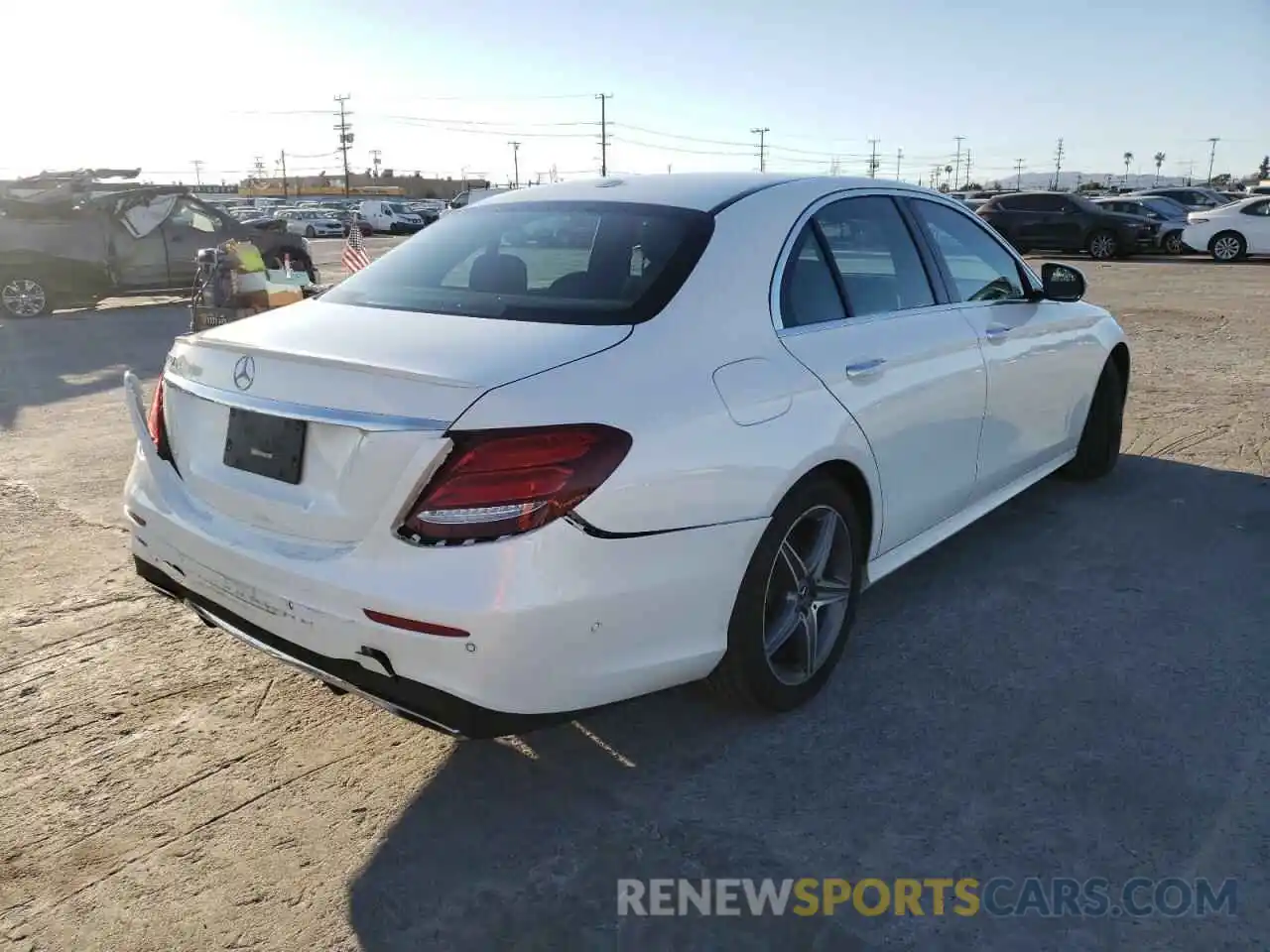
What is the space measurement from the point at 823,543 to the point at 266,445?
1697mm

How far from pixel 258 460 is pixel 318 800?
945 mm

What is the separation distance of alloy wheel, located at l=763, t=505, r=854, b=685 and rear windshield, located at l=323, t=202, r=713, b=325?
2.78 ft

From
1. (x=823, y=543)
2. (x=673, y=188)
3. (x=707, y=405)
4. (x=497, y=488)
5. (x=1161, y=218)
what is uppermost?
(x=673, y=188)

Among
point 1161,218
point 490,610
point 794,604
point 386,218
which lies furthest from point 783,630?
point 386,218

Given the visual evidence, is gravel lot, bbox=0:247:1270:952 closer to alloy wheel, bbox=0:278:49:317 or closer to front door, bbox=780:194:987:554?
front door, bbox=780:194:987:554

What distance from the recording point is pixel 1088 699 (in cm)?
328

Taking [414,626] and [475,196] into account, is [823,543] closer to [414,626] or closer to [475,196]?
[414,626]

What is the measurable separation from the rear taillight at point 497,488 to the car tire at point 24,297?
47.9 ft

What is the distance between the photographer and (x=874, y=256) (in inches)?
145

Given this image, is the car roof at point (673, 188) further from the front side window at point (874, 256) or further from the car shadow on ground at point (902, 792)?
the car shadow on ground at point (902, 792)

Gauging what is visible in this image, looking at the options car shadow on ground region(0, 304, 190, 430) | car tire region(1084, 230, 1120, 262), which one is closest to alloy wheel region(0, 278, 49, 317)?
car shadow on ground region(0, 304, 190, 430)

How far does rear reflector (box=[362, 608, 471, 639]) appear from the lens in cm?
227

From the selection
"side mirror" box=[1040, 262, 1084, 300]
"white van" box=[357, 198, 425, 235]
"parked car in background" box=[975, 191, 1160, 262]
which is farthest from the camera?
"white van" box=[357, 198, 425, 235]

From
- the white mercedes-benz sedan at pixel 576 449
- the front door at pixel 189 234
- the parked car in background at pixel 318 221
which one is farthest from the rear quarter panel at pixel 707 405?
the parked car in background at pixel 318 221
